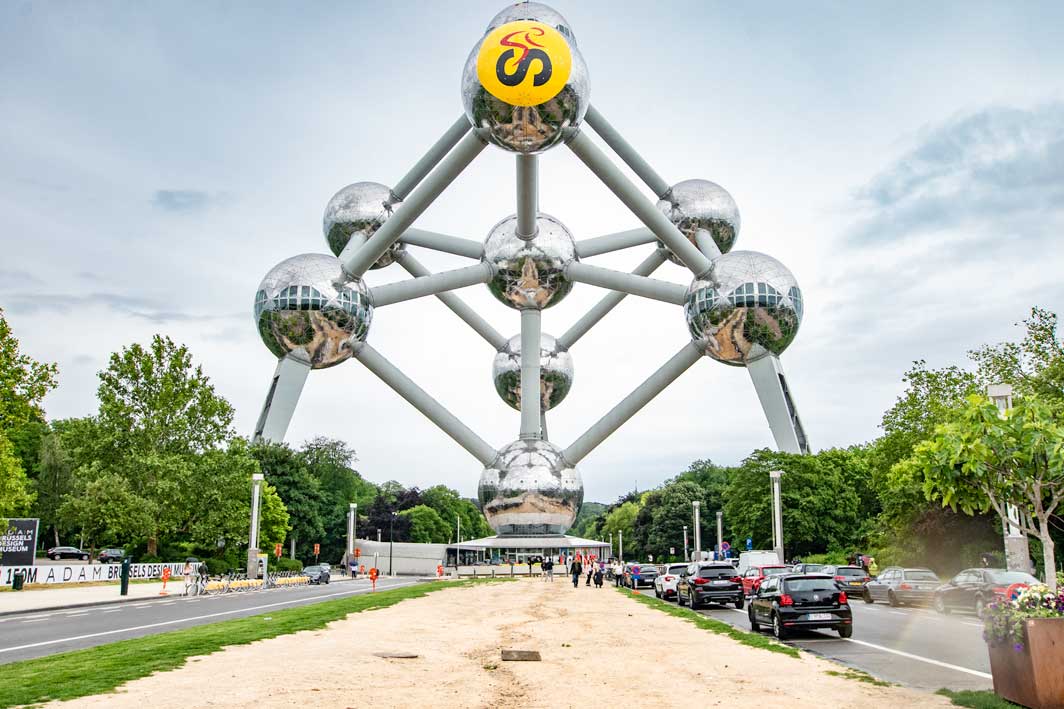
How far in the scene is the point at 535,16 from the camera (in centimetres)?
1845

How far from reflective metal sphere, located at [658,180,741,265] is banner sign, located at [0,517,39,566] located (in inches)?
985

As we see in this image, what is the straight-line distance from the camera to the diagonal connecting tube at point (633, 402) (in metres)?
23.8

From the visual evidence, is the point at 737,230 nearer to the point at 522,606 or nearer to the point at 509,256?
the point at 509,256

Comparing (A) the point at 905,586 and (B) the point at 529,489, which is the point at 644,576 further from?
(B) the point at 529,489

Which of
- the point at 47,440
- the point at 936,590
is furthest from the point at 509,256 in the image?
the point at 47,440

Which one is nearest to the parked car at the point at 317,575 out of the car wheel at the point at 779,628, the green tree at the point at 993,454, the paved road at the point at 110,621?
the paved road at the point at 110,621

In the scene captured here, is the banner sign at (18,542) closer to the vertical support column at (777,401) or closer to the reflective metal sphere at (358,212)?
the reflective metal sphere at (358,212)

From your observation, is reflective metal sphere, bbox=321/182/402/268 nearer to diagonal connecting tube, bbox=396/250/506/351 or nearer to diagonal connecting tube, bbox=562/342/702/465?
diagonal connecting tube, bbox=396/250/506/351

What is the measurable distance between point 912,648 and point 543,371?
1567 centimetres

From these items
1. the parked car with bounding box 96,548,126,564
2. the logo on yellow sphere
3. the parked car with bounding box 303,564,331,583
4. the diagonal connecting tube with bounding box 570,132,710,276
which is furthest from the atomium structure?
the parked car with bounding box 96,548,126,564

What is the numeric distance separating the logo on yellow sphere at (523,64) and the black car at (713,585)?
12763 mm

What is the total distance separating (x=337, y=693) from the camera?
8148 mm

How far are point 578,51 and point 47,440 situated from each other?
6158 cm

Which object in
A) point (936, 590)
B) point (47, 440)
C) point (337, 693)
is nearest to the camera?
point (337, 693)
